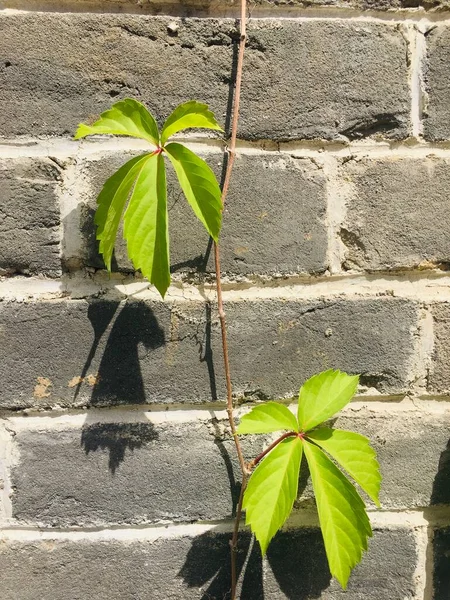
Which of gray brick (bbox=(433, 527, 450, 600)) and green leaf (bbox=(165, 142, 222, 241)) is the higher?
green leaf (bbox=(165, 142, 222, 241))

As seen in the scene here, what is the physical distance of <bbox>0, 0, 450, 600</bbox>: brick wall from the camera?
0.66 m

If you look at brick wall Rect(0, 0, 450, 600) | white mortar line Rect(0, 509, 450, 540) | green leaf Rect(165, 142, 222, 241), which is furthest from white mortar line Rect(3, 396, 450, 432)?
green leaf Rect(165, 142, 222, 241)

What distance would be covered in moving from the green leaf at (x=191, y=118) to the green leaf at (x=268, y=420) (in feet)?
1.03

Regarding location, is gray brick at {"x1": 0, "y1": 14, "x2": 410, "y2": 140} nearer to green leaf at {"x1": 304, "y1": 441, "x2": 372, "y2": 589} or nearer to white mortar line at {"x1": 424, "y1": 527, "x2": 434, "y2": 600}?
green leaf at {"x1": 304, "y1": 441, "x2": 372, "y2": 589}

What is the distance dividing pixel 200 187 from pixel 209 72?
0.57 ft

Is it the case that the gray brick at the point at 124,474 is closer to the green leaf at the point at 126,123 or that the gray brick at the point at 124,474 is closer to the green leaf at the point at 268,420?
the green leaf at the point at 268,420

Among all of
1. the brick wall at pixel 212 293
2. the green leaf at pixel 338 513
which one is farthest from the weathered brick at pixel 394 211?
the green leaf at pixel 338 513

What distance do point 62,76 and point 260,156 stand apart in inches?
10.0

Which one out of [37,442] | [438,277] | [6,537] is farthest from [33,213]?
[438,277]

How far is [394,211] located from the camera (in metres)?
0.69

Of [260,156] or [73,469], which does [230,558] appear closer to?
[73,469]

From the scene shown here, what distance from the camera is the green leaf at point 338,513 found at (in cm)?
61

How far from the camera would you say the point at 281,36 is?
67 centimetres

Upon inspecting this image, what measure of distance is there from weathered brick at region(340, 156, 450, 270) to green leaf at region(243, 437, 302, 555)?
0.26 m
